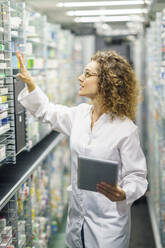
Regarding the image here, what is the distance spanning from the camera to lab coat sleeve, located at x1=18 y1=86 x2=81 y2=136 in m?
2.47

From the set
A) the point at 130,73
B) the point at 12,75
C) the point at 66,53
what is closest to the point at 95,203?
the point at 130,73

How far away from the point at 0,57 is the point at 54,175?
8.81 ft

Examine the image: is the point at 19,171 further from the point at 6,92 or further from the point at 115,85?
the point at 115,85

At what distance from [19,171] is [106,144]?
869mm

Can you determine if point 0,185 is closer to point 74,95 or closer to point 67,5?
point 67,5

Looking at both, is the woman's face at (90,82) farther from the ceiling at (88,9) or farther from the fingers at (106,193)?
the ceiling at (88,9)

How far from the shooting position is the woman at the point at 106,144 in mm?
2232

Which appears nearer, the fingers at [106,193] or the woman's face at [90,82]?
the fingers at [106,193]

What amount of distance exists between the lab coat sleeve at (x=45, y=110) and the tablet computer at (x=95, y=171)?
0.66 meters

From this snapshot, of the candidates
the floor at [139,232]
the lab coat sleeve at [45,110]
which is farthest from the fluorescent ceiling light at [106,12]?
the floor at [139,232]

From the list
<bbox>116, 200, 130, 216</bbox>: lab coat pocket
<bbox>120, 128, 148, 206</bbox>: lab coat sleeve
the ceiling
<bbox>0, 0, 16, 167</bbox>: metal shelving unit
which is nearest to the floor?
<bbox>0, 0, 16, 167</bbox>: metal shelving unit

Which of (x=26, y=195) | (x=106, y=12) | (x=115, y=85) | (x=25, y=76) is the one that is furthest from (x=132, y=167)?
(x=106, y=12)

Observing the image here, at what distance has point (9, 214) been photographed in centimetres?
261

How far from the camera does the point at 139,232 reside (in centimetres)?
484
